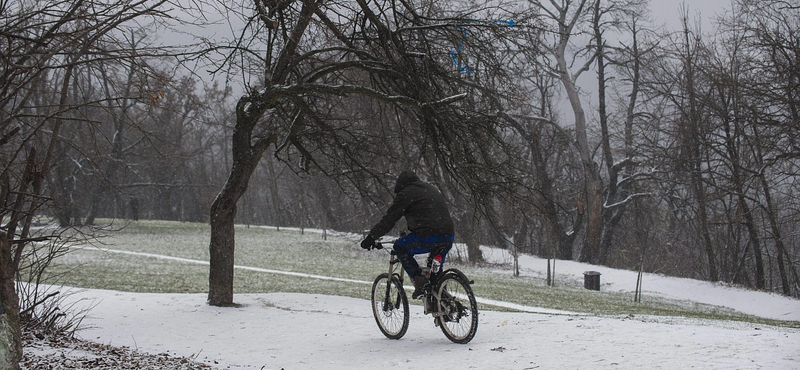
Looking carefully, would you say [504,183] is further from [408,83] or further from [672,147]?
[672,147]

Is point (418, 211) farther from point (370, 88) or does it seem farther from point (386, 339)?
point (370, 88)

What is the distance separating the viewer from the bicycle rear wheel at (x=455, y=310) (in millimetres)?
7051

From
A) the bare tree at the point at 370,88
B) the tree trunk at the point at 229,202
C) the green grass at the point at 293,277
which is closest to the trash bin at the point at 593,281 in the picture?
the green grass at the point at 293,277

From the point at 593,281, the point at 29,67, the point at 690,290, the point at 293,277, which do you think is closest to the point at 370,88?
the point at 29,67

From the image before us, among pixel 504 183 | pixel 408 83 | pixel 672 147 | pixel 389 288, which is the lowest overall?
pixel 389 288

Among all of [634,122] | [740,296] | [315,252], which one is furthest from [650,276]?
[315,252]

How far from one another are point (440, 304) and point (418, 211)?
103 cm

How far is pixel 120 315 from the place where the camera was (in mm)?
9508

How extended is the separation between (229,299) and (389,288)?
11.8 feet

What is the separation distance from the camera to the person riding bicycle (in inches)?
285

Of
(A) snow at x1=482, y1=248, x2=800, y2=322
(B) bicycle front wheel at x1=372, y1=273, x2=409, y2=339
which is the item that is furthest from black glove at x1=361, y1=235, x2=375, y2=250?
(A) snow at x1=482, y1=248, x2=800, y2=322

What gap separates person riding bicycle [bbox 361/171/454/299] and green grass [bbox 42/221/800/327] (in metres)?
3.28

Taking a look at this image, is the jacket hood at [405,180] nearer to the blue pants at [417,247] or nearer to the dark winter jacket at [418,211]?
the dark winter jacket at [418,211]

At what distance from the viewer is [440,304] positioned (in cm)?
727
